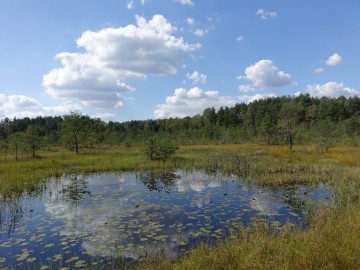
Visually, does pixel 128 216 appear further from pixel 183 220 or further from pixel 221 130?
pixel 221 130

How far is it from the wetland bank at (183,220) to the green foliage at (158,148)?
23.3 feet

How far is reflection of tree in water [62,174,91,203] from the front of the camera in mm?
15711

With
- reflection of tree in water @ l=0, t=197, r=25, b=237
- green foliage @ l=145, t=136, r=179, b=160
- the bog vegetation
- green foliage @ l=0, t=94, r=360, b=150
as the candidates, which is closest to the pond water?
reflection of tree in water @ l=0, t=197, r=25, b=237

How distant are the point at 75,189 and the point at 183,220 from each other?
9.26 m

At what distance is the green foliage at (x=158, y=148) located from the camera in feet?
98.1

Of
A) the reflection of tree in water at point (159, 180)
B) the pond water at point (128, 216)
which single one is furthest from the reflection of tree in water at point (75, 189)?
the reflection of tree in water at point (159, 180)

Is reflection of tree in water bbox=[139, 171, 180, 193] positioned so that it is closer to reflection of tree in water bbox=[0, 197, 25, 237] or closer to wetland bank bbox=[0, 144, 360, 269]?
wetland bank bbox=[0, 144, 360, 269]

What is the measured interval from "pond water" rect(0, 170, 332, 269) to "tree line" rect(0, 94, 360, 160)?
16.1 meters

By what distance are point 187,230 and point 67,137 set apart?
149 feet

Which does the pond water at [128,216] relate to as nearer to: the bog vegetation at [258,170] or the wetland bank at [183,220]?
the wetland bank at [183,220]

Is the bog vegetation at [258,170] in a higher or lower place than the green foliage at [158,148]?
lower

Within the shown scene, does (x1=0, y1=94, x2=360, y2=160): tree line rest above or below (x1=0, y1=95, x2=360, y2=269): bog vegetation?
above

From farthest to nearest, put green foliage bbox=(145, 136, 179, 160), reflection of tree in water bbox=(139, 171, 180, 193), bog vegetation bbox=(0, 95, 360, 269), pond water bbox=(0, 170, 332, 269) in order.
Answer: green foliage bbox=(145, 136, 179, 160), reflection of tree in water bbox=(139, 171, 180, 193), pond water bbox=(0, 170, 332, 269), bog vegetation bbox=(0, 95, 360, 269)

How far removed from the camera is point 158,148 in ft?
98.4
